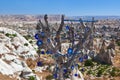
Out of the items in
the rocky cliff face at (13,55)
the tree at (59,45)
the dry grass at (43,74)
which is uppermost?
the tree at (59,45)

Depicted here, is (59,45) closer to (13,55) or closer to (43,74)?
(43,74)

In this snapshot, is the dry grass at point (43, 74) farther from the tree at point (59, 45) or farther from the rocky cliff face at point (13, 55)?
the tree at point (59, 45)

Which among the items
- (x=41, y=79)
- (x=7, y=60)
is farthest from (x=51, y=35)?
(x=7, y=60)

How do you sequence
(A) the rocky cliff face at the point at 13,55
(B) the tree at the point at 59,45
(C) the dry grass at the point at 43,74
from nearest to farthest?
(B) the tree at the point at 59,45, (A) the rocky cliff face at the point at 13,55, (C) the dry grass at the point at 43,74

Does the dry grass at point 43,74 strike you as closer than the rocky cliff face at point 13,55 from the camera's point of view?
No

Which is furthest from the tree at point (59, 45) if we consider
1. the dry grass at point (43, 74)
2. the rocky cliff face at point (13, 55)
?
the dry grass at point (43, 74)

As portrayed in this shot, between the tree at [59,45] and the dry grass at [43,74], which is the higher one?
the tree at [59,45]

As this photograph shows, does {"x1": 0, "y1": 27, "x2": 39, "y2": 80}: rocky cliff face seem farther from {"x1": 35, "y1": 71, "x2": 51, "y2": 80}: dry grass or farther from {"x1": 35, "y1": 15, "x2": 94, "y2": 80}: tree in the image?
{"x1": 35, "y1": 15, "x2": 94, "y2": 80}: tree

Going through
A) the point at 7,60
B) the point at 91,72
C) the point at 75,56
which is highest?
the point at 75,56

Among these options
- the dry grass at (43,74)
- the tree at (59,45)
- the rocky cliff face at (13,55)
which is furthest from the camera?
the dry grass at (43,74)

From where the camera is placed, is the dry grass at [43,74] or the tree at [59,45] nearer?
the tree at [59,45]

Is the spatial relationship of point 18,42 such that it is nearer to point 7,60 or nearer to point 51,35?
point 7,60
